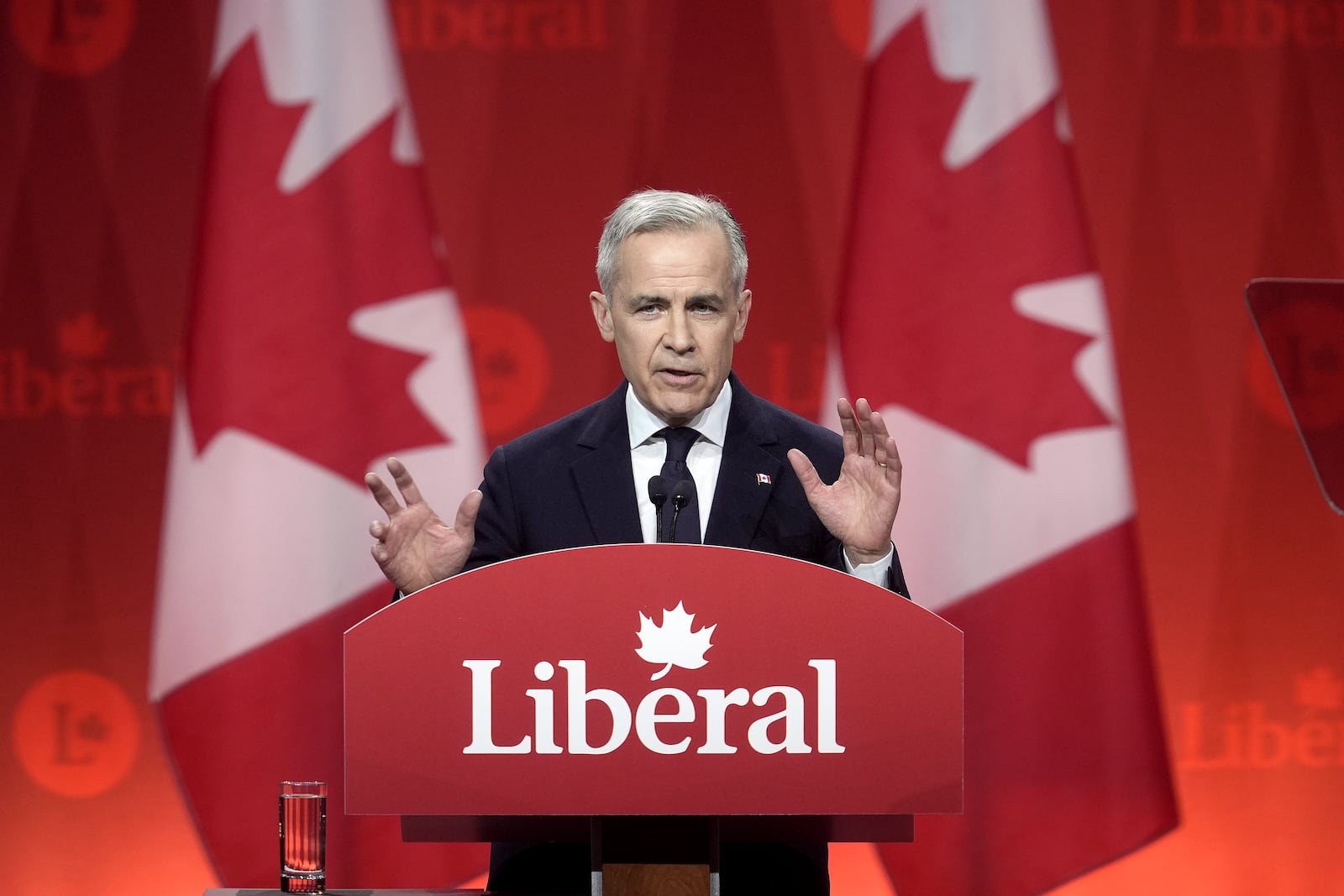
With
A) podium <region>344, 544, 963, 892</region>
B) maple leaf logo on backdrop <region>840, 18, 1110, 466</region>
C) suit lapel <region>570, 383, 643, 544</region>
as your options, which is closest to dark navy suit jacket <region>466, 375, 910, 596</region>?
suit lapel <region>570, 383, 643, 544</region>

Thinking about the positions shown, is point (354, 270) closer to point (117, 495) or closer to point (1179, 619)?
point (117, 495)

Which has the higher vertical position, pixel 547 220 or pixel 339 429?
pixel 547 220

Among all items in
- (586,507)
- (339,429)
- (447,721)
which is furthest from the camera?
(339,429)

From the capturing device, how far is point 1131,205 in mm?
3256

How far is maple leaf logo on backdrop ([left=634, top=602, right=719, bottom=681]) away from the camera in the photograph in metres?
1.08

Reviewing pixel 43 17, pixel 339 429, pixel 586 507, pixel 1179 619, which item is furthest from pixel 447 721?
pixel 43 17

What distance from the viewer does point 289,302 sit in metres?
3.15

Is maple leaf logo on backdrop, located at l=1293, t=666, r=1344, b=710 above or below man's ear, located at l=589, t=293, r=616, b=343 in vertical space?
below

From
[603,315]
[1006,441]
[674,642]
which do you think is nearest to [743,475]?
[603,315]

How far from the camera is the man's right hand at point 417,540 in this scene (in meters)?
1.50

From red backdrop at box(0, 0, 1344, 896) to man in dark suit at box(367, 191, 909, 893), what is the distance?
145 centimetres

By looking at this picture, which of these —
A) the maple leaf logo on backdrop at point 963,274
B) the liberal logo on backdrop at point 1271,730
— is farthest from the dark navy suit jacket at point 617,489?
the liberal logo on backdrop at point 1271,730

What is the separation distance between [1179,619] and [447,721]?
2616 millimetres

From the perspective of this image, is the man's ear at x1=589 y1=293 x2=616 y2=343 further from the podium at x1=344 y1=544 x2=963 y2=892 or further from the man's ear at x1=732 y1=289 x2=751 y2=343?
the podium at x1=344 y1=544 x2=963 y2=892
